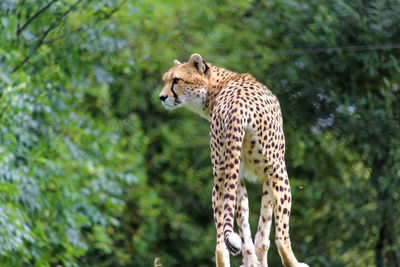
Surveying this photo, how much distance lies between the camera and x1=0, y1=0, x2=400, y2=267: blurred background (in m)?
10.0

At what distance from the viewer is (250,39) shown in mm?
11695

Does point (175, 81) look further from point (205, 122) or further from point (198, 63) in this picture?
point (205, 122)

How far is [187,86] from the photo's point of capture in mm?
5887

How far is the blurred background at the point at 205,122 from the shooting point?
33.0 ft

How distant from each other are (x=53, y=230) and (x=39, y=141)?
1219 millimetres

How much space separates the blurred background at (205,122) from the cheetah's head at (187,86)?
361 centimetres

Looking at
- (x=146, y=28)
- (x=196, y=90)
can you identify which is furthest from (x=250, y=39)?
(x=196, y=90)

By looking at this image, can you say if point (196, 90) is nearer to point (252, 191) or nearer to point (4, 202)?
point (4, 202)

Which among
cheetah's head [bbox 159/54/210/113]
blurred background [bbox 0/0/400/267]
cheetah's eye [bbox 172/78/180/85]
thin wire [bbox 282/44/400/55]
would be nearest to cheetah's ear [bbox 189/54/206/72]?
cheetah's head [bbox 159/54/210/113]

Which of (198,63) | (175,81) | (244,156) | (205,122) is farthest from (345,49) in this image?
(244,156)

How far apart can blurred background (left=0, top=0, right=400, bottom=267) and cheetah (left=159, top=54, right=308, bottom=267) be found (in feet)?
12.6

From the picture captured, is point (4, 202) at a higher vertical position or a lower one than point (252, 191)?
higher

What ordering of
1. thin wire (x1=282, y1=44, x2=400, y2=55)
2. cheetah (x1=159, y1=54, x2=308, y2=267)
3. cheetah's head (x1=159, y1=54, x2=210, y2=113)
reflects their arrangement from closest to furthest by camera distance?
cheetah (x1=159, y1=54, x2=308, y2=267)
cheetah's head (x1=159, y1=54, x2=210, y2=113)
thin wire (x1=282, y1=44, x2=400, y2=55)

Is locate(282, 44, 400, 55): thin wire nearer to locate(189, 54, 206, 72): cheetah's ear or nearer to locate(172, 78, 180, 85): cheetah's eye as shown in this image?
locate(189, 54, 206, 72): cheetah's ear
